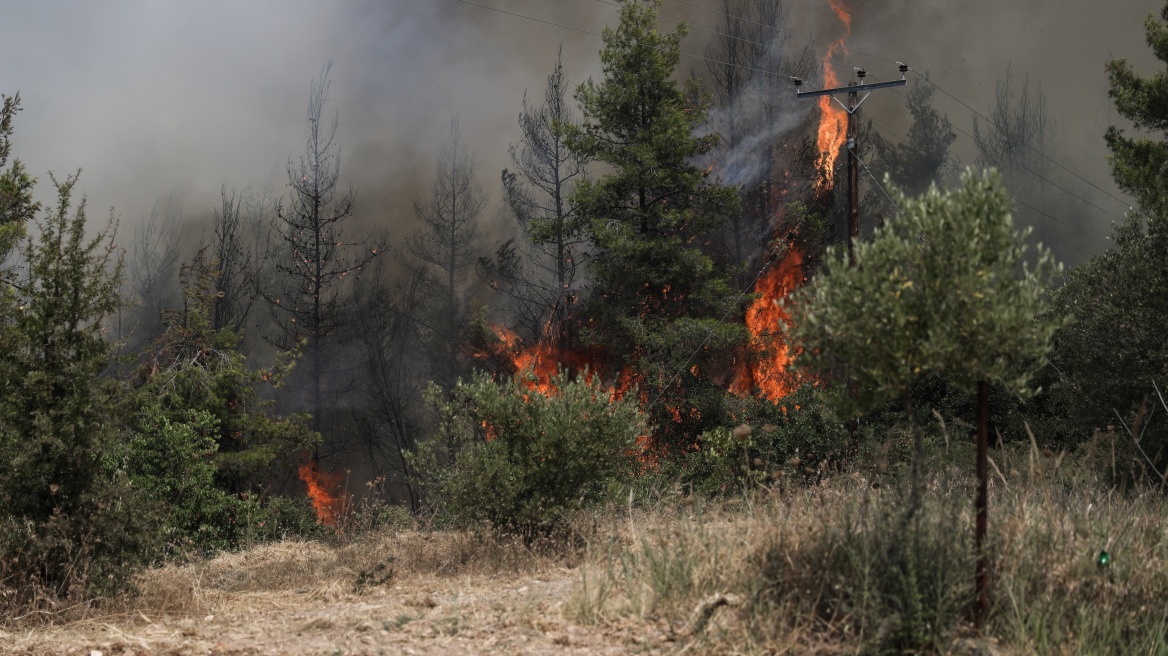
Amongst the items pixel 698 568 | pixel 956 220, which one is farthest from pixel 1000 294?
pixel 698 568

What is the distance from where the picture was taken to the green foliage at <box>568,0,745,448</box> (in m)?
27.0

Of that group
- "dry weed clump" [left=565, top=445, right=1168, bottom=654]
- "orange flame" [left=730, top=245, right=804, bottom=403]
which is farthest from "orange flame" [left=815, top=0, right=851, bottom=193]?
"dry weed clump" [left=565, top=445, right=1168, bottom=654]

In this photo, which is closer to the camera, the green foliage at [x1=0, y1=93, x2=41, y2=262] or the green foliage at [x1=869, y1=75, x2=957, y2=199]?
the green foliage at [x1=0, y1=93, x2=41, y2=262]

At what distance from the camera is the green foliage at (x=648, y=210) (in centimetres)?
2702

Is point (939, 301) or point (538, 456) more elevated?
point (939, 301)

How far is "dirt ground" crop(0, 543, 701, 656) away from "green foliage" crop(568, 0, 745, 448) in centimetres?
1574

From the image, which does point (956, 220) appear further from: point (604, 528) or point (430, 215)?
point (430, 215)

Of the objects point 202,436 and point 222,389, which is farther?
point 222,389

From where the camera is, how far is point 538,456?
40.9 feet

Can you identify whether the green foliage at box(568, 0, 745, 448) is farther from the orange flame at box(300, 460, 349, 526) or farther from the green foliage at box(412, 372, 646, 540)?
the green foliage at box(412, 372, 646, 540)

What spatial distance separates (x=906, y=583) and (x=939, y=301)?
7.03 ft

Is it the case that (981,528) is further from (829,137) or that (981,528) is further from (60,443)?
(829,137)

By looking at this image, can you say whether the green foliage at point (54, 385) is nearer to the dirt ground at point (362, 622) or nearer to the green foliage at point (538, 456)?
the dirt ground at point (362, 622)

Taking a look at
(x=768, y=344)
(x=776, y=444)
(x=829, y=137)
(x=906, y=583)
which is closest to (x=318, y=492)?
(x=768, y=344)
